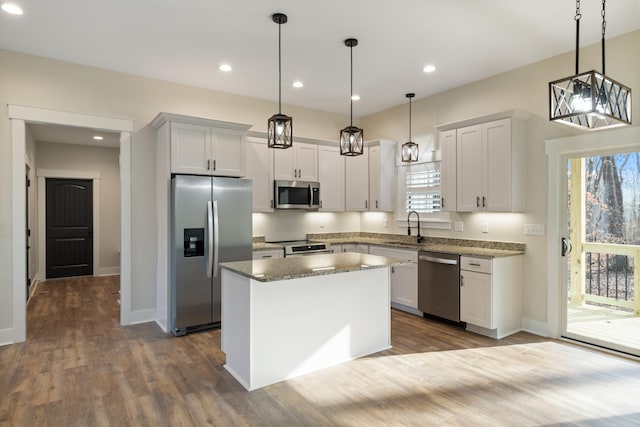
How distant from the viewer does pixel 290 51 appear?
3.92 m

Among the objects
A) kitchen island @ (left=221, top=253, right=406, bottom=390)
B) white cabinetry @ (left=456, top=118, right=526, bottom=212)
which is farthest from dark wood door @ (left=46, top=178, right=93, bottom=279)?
white cabinetry @ (left=456, top=118, right=526, bottom=212)

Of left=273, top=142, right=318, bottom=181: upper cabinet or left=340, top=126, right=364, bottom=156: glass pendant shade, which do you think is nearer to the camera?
left=340, top=126, right=364, bottom=156: glass pendant shade

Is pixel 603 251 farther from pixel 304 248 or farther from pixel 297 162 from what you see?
pixel 297 162

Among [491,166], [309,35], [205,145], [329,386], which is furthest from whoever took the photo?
[205,145]

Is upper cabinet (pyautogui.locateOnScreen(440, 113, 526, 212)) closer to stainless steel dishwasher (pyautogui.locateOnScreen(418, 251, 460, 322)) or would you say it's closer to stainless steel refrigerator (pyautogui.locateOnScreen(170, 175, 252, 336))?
stainless steel dishwasher (pyautogui.locateOnScreen(418, 251, 460, 322))

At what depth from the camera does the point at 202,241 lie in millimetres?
4336

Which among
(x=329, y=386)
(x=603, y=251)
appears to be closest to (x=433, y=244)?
(x=603, y=251)

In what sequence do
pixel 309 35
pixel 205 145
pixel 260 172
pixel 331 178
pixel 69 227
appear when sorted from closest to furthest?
1. pixel 309 35
2. pixel 205 145
3. pixel 260 172
4. pixel 331 178
5. pixel 69 227

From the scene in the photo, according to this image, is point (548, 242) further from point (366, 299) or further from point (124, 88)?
point (124, 88)

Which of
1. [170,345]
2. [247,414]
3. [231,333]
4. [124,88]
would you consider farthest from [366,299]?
[124,88]

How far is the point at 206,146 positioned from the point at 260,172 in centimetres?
96

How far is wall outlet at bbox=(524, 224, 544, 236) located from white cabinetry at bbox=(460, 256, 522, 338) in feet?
0.97

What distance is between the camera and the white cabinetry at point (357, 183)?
19.4 feet

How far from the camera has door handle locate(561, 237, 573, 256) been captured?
400 cm
